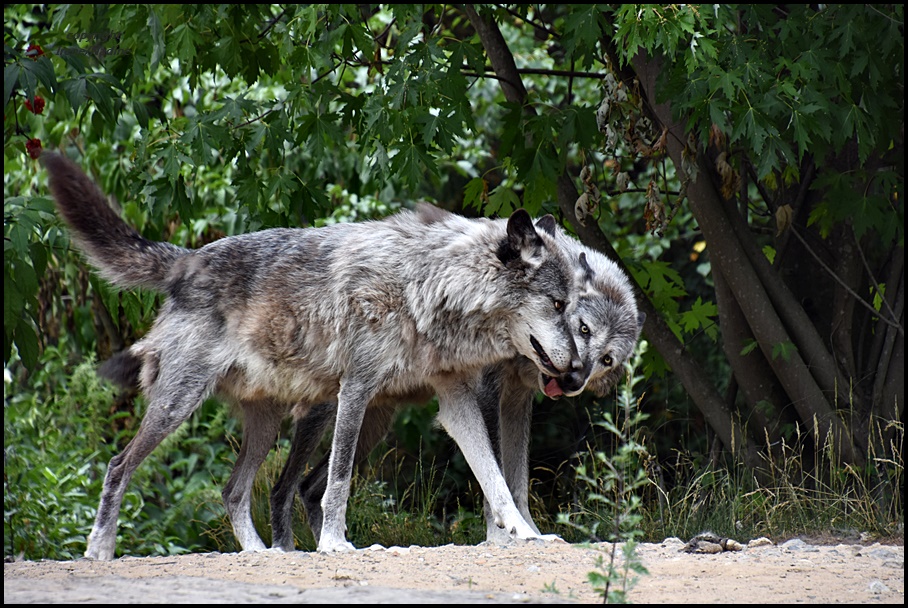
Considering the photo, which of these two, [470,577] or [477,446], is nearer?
[470,577]

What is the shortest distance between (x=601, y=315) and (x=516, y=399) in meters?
1.03

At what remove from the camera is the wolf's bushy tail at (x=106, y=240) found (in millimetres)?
6367

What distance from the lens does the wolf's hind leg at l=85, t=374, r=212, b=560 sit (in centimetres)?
602

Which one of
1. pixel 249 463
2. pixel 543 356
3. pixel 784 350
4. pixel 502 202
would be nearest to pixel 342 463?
pixel 249 463

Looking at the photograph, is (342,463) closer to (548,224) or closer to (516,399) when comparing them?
(516,399)

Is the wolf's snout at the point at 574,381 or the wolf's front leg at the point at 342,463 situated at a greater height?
the wolf's snout at the point at 574,381

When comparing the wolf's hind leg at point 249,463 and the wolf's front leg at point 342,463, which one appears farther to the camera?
the wolf's hind leg at point 249,463

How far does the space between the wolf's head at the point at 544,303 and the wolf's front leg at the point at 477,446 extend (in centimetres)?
45

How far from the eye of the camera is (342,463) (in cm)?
600

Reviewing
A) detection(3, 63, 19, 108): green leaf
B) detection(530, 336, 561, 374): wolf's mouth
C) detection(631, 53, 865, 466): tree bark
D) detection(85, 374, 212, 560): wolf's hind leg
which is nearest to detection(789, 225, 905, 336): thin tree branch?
detection(631, 53, 865, 466): tree bark

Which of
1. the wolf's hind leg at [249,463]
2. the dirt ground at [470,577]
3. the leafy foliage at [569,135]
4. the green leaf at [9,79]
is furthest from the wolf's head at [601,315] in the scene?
the green leaf at [9,79]

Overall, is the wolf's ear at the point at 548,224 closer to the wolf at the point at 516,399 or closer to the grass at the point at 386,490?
the wolf at the point at 516,399

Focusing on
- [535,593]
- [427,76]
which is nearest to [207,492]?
[427,76]

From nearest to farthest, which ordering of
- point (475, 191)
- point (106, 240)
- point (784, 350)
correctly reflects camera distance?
point (106, 240), point (784, 350), point (475, 191)
